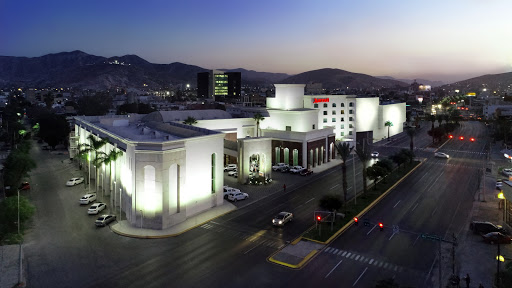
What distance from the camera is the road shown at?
26.8 metres

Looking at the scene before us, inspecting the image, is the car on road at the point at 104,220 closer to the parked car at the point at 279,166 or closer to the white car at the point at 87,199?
the white car at the point at 87,199

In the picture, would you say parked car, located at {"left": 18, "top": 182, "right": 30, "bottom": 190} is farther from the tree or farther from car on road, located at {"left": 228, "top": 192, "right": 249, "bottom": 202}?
car on road, located at {"left": 228, "top": 192, "right": 249, "bottom": 202}

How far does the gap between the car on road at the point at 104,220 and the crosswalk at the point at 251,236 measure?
9.97 metres

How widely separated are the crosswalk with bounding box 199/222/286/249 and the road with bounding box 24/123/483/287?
93 millimetres

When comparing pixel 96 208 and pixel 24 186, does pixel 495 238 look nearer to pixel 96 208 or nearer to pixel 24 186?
pixel 96 208

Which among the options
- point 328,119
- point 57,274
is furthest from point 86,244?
point 328,119

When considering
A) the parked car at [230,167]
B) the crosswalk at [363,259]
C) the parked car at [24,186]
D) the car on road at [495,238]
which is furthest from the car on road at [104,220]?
the car on road at [495,238]

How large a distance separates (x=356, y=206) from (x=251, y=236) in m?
15.5

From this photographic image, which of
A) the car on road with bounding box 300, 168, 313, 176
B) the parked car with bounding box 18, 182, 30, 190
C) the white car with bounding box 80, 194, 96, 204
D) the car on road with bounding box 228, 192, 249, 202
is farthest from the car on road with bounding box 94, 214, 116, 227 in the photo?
the car on road with bounding box 300, 168, 313, 176

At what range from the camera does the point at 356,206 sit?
43.5 metres

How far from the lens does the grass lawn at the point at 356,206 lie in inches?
1369

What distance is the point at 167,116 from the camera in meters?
74.9

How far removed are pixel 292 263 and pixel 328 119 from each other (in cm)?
6541

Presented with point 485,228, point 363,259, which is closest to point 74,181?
point 363,259
